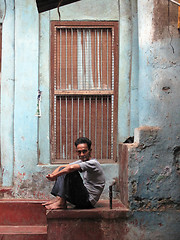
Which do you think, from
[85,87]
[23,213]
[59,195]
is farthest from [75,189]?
[85,87]

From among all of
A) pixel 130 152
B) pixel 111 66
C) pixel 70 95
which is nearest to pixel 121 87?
pixel 111 66

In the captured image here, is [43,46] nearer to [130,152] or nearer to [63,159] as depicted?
[63,159]

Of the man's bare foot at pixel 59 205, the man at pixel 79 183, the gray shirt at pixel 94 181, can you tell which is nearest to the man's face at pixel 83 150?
the man at pixel 79 183

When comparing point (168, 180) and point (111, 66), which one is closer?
point (168, 180)

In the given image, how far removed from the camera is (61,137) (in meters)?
5.48

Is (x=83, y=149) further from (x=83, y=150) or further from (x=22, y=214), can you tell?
(x=22, y=214)

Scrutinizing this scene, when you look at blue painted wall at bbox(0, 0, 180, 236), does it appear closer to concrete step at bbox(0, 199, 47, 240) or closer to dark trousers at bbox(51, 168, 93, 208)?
concrete step at bbox(0, 199, 47, 240)

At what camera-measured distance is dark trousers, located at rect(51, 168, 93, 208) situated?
441 centimetres

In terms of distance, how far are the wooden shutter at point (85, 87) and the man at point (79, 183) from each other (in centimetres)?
83

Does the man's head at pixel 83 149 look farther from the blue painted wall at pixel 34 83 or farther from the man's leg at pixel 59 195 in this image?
the blue painted wall at pixel 34 83

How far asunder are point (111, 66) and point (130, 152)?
1.59 meters

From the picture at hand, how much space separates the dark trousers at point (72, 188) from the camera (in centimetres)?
441

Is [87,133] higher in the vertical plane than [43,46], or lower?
lower

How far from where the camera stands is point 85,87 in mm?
5477
